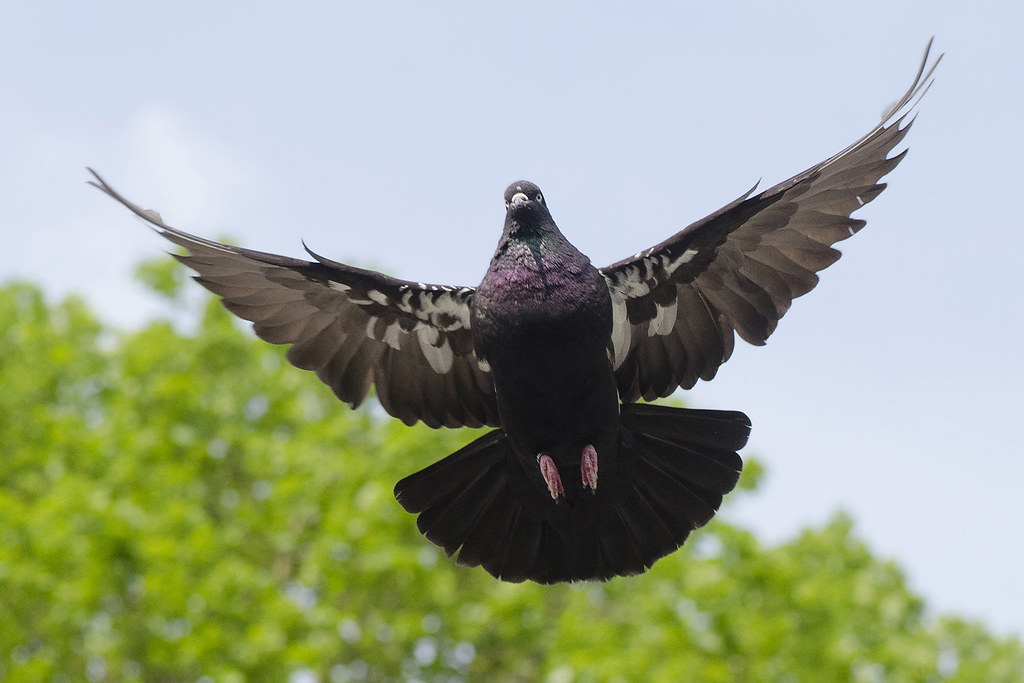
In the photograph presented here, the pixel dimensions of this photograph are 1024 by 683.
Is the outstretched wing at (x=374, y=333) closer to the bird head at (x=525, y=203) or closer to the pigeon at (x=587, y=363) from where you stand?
the pigeon at (x=587, y=363)

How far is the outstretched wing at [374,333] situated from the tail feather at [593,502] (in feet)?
1.13

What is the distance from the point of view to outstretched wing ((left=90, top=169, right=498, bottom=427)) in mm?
5246

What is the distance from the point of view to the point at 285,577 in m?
15.2

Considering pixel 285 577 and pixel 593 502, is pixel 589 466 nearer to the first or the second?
pixel 593 502

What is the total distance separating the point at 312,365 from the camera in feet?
17.8

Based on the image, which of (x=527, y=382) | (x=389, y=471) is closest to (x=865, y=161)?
(x=527, y=382)

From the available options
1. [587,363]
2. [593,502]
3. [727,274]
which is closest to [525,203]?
[587,363]

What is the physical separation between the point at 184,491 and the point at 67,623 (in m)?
2.51

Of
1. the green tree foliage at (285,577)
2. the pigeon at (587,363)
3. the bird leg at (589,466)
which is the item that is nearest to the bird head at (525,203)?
the pigeon at (587,363)

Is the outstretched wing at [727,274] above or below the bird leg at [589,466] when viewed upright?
above

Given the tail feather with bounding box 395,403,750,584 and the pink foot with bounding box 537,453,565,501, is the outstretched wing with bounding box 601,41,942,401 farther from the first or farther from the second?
the pink foot with bounding box 537,453,565,501

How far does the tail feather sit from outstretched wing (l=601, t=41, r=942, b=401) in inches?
11.4

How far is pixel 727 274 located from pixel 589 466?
1114 millimetres

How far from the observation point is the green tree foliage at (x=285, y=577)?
12.5 metres
